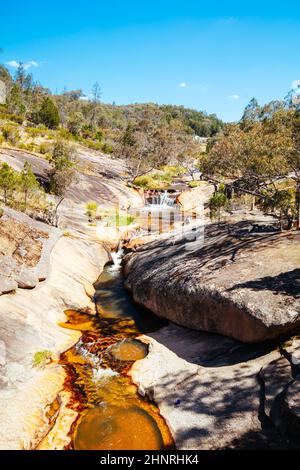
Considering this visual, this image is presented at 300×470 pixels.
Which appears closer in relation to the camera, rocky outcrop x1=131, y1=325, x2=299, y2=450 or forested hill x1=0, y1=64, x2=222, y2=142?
rocky outcrop x1=131, y1=325, x2=299, y2=450

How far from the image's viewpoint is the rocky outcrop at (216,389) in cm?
852

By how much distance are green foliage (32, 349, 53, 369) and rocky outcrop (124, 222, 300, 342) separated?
5.44m

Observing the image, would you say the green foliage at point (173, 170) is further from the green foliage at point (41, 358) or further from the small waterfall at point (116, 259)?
the green foliage at point (41, 358)

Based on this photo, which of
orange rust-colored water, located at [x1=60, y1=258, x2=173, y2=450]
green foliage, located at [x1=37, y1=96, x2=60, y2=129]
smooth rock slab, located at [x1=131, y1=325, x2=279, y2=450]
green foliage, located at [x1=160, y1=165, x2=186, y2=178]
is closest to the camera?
smooth rock slab, located at [x1=131, y1=325, x2=279, y2=450]

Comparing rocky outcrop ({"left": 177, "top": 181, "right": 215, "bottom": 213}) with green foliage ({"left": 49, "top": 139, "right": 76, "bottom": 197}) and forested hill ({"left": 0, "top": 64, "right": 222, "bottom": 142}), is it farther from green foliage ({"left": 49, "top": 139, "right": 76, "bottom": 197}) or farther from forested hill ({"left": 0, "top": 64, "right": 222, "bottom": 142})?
forested hill ({"left": 0, "top": 64, "right": 222, "bottom": 142})

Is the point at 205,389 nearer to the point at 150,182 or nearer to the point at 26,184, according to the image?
the point at 26,184

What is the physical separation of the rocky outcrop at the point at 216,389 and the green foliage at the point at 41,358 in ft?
10.0

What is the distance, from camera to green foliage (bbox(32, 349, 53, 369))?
11.6m

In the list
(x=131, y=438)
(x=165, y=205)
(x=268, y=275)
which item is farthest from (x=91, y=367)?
(x=165, y=205)

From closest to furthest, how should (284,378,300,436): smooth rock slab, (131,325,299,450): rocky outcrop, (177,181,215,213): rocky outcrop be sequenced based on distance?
(284,378,300,436): smooth rock slab
(131,325,299,450): rocky outcrop
(177,181,215,213): rocky outcrop

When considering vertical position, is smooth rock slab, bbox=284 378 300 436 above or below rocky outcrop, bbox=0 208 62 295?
below

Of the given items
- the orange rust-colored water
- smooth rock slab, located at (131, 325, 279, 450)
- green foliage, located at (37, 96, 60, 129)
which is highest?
green foliage, located at (37, 96, 60, 129)

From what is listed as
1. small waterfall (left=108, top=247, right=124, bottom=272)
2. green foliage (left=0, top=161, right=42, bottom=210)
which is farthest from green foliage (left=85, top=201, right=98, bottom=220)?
green foliage (left=0, top=161, right=42, bottom=210)
